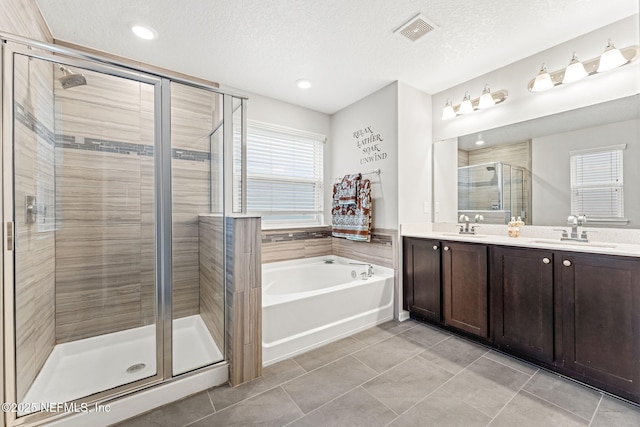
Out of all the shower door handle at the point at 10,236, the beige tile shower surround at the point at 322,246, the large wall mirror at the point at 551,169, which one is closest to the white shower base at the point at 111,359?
the shower door handle at the point at 10,236

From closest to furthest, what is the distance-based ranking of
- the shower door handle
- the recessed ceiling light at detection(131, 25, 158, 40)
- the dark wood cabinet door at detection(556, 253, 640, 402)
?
the shower door handle < the dark wood cabinet door at detection(556, 253, 640, 402) < the recessed ceiling light at detection(131, 25, 158, 40)

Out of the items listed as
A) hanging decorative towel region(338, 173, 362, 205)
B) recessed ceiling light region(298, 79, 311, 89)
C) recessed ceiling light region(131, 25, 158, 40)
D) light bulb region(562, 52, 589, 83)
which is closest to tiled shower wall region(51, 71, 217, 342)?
recessed ceiling light region(131, 25, 158, 40)

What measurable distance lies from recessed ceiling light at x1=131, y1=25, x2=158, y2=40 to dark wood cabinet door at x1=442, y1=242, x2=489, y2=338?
2947 millimetres

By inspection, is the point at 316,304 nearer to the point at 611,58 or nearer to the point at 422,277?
the point at 422,277

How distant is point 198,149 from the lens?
2445 millimetres

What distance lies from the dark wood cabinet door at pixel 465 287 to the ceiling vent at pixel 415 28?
67.9 inches

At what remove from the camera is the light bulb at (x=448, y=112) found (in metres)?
2.80

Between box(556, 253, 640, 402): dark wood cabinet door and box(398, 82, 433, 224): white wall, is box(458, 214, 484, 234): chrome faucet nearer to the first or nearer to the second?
box(398, 82, 433, 224): white wall

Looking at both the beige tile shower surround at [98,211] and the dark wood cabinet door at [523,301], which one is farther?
the dark wood cabinet door at [523,301]

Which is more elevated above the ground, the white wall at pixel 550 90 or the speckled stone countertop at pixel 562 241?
the white wall at pixel 550 90

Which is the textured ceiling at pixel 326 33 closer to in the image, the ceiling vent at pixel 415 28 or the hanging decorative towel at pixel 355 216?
the ceiling vent at pixel 415 28

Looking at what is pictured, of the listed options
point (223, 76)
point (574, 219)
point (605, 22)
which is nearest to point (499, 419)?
point (574, 219)

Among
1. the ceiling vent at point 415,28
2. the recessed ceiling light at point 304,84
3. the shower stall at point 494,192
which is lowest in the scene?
the shower stall at point 494,192

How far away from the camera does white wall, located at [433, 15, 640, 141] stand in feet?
6.12
